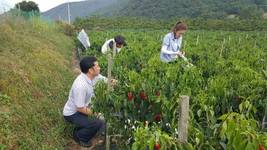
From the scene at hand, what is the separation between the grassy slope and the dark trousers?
0.93ft

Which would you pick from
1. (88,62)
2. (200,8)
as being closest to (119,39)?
(88,62)

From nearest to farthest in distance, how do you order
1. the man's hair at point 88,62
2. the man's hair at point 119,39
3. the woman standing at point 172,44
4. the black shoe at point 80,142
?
the man's hair at point 88,62, the black shoe at point 80,142, the woman standing at point 172,44, the man's hair at point 119,39

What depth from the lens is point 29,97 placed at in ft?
23.0

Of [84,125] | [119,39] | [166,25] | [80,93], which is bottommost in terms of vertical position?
[166,25]

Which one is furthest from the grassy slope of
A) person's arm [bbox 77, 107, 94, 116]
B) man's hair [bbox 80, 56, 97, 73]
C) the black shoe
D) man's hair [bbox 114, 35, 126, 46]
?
man's hair [bbox 114, 35, 126, 46]

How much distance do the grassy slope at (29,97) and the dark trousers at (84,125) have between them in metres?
0.28

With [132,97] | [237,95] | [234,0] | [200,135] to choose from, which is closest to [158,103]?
[132,97]

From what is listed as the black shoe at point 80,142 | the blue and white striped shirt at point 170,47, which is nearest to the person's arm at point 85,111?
the black shoe at point 80,142

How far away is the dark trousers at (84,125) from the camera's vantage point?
587 centimetres

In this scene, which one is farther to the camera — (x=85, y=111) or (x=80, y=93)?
(x=85, y=111)

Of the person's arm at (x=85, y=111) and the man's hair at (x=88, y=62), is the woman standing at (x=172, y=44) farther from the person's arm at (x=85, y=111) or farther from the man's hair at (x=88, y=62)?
the person's arm at (x=85, y=111)

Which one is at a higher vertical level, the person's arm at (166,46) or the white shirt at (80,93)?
the person's arm at (166,46)

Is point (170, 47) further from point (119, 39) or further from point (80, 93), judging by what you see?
point (80, 93)

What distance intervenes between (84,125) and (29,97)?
164 centimetres
